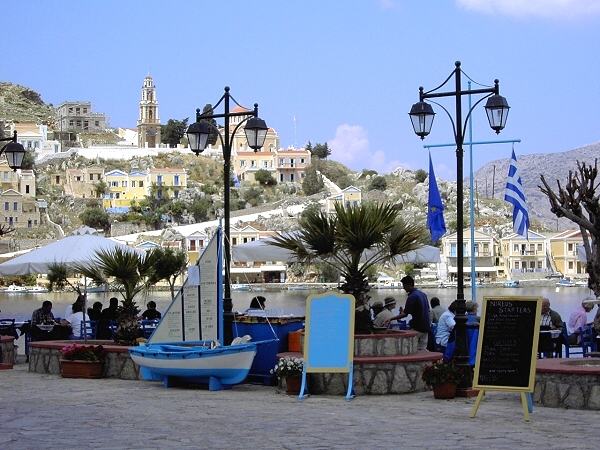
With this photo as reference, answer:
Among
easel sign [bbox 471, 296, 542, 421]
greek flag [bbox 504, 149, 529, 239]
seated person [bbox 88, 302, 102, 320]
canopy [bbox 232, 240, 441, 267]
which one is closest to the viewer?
easel sign [bbox 471, 296, 542, 421]

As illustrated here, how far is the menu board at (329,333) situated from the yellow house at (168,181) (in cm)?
14636

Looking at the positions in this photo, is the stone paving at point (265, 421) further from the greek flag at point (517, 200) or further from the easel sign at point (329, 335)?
the greek flag at point (517, 200)

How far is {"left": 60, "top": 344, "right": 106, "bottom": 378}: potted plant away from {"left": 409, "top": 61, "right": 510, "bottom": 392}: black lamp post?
15.4 ft

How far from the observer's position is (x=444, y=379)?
12945mm

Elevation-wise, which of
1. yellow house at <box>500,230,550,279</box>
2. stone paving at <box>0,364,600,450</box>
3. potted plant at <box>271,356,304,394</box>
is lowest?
stone paving at <box>0,364,600,450</box>

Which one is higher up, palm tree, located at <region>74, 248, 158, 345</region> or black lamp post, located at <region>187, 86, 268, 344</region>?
black lamp post, located at <region>187, 86, 268, 344</region>

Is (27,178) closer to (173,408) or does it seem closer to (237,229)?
(237,229)

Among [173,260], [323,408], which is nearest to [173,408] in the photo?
[323,408]

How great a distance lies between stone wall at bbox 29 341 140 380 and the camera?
1577cm

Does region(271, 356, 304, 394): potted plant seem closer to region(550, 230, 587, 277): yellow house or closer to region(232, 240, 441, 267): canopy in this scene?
region(232, 240, 441, 267): canopy

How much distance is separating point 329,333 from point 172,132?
170m

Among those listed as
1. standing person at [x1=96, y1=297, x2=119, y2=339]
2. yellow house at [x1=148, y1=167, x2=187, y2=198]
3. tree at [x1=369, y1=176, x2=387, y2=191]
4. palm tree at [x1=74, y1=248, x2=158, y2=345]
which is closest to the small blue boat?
palm tree at [x1=74, y1=248, x2=158, y2=345]

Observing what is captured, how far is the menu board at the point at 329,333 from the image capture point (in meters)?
13.2

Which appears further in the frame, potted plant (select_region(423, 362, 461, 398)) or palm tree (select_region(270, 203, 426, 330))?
palm tree (select_region(270, 203, 426, 330))
